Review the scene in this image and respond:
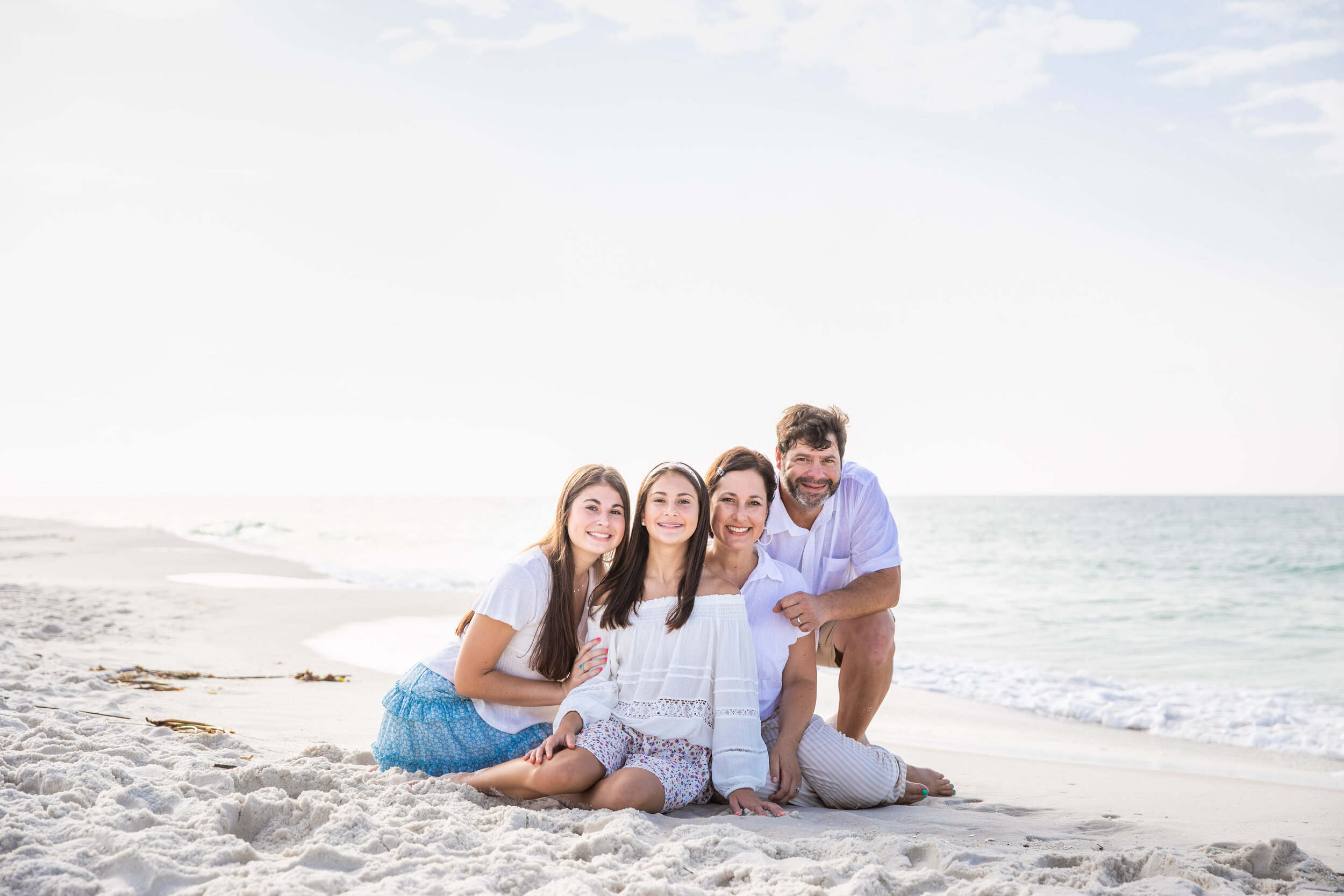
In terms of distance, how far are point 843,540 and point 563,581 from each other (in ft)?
4.69

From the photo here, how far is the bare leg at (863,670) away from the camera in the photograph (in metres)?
4.02

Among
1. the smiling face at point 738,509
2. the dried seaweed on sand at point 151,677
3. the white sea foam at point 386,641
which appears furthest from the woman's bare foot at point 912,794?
the dried seaweed on sand at point 151,677

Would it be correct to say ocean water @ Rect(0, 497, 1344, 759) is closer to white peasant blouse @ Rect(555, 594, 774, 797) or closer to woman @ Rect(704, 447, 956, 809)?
woman @ Rect(704, 447, 956, 809)

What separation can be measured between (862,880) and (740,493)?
5.27 ft

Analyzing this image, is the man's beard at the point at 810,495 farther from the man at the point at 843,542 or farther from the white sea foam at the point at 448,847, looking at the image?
the white sea foam at the point at 448,847

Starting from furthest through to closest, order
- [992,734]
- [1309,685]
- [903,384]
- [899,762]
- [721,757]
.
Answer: [903,384] → [1309,685] → [992,734] → [899,762] → [721,757]

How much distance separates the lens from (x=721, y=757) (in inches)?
126

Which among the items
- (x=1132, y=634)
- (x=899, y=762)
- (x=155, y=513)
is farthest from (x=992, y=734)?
(x=155, y=513)

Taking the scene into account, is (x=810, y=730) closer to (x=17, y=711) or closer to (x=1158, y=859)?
Result: (x=1158, y=859)

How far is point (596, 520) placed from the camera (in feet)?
11.1

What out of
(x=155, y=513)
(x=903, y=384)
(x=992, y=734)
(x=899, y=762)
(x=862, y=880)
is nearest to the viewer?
(x=862, y=880)

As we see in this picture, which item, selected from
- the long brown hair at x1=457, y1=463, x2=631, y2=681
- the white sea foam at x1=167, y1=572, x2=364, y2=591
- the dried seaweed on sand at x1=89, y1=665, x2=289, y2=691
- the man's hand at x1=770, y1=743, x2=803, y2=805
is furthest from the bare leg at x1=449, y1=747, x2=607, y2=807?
the white sea foam at x1=167, y1=572, x2=364, y2=591

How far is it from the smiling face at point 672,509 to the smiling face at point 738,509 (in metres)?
0.22

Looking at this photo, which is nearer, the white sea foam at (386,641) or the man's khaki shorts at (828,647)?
the man's khaki shorts at (828,647)
